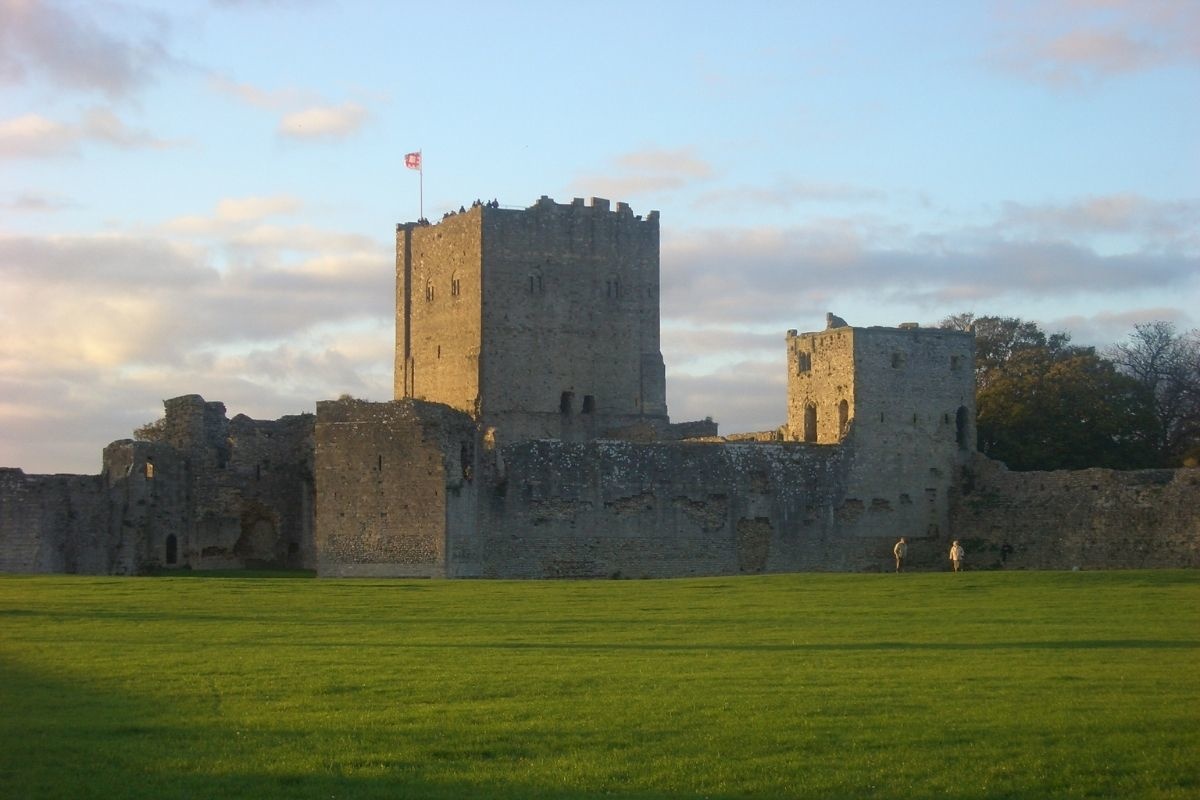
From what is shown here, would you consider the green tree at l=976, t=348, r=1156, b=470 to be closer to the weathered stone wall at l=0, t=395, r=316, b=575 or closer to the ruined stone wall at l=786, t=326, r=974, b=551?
the ruined stone wall at l=786, t=326, r=974, b=551

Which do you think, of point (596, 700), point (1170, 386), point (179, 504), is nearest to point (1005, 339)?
point (1170, 386)

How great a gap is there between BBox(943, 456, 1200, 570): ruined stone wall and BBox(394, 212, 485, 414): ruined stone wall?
18661mm

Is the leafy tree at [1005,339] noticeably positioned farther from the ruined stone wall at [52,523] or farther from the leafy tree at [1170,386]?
the ruined stone wall at [52,523]

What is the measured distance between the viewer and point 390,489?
3606cm

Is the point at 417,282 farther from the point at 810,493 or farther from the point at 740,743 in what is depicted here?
the point at 740,743

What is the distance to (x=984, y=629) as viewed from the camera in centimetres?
2259

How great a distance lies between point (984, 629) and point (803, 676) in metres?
6.00

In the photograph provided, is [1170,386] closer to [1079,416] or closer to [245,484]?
[1079,416]

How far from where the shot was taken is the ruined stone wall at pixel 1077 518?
40250 millimetres

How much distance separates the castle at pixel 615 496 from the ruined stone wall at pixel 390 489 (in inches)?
1.6

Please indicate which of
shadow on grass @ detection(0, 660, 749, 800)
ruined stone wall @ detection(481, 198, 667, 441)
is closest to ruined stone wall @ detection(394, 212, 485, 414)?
ruined stone wall @ detection(481, 198, 667, 441)

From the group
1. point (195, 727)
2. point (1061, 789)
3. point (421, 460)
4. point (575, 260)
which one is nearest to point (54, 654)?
point (195, 727)

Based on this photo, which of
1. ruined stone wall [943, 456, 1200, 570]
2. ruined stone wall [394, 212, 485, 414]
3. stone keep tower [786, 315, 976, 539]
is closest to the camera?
ruined stone wall [943, 456, 1200, 570]

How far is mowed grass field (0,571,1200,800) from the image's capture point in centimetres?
1260
